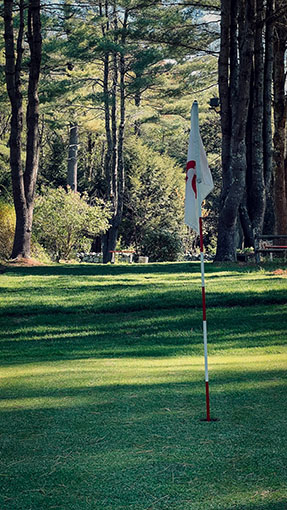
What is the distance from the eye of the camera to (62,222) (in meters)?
30.6

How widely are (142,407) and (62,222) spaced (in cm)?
2457

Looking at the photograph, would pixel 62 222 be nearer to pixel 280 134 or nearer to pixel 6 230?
pixel 6 230

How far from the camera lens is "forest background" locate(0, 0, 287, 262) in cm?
2500

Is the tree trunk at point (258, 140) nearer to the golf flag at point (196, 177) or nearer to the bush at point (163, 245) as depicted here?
the bush at point (163, 245)

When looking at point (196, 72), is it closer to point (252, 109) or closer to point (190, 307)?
point (252, 109)

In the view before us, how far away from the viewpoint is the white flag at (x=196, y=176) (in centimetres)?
661

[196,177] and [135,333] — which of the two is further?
[135,333]

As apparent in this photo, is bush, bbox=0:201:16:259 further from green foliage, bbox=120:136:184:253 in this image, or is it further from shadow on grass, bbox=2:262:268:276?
green foliage, bbox=120:136:184:253

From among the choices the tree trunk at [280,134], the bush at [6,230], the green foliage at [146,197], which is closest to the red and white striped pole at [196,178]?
the bush at [6,230]

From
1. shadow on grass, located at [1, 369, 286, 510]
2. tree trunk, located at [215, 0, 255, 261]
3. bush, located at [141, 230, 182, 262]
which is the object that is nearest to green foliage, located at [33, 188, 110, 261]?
bush, located at [141, 230, 182, 262]

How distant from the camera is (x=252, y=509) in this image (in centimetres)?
377

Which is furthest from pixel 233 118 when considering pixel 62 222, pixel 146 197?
pixel 146 197

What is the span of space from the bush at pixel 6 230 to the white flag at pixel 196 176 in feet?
74.7

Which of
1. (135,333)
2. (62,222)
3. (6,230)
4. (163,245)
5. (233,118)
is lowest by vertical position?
(135,333)
